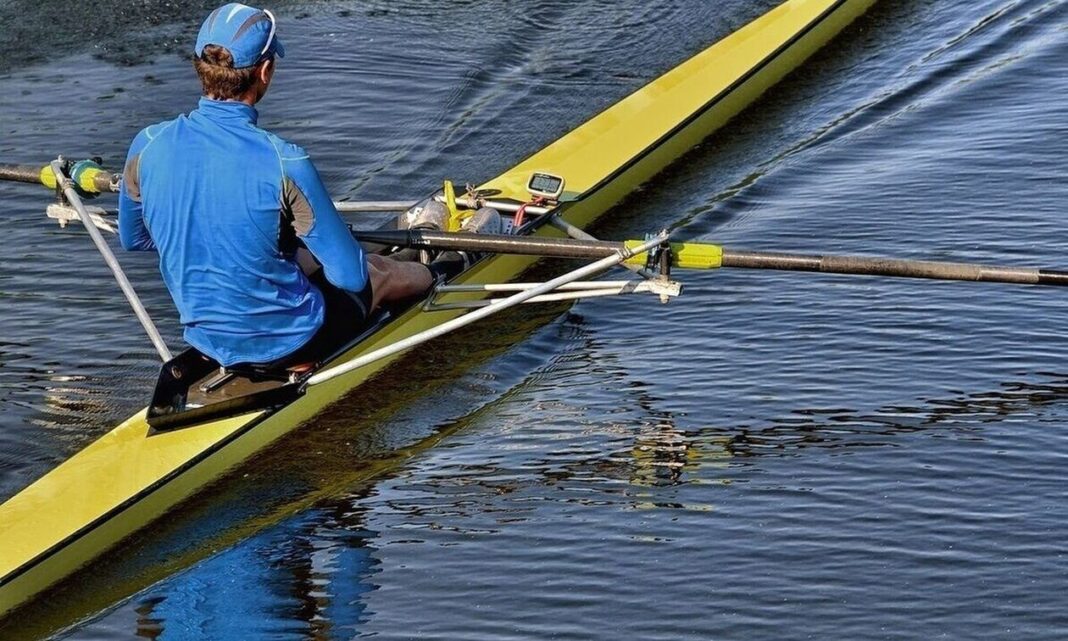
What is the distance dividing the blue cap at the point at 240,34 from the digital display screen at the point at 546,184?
3.15 metres

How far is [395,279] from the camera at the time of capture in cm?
732

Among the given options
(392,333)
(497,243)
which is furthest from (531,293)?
(392,333)

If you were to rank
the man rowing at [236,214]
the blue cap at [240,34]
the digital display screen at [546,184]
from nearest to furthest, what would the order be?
the blue cap at [240,34]
the man rowing at [236,214]
the digital display screen at [546,184]

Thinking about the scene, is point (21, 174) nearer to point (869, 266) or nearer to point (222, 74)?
point (222, 74)

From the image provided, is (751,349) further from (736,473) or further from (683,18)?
(683,18)

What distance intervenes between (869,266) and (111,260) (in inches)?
142

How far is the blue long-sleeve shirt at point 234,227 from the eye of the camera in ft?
19.0

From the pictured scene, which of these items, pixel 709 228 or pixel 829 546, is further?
pixel 709 228

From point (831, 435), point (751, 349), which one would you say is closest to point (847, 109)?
point (751, 349)

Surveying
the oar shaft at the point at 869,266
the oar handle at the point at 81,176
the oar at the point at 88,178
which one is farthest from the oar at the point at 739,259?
the oar handle at the point at 81,176

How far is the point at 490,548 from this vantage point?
6.23m

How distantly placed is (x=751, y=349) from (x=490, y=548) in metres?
2.24

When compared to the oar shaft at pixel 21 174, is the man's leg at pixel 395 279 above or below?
below

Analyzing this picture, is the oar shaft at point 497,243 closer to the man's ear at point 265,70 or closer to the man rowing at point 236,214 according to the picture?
the man rowing at point 236,214
